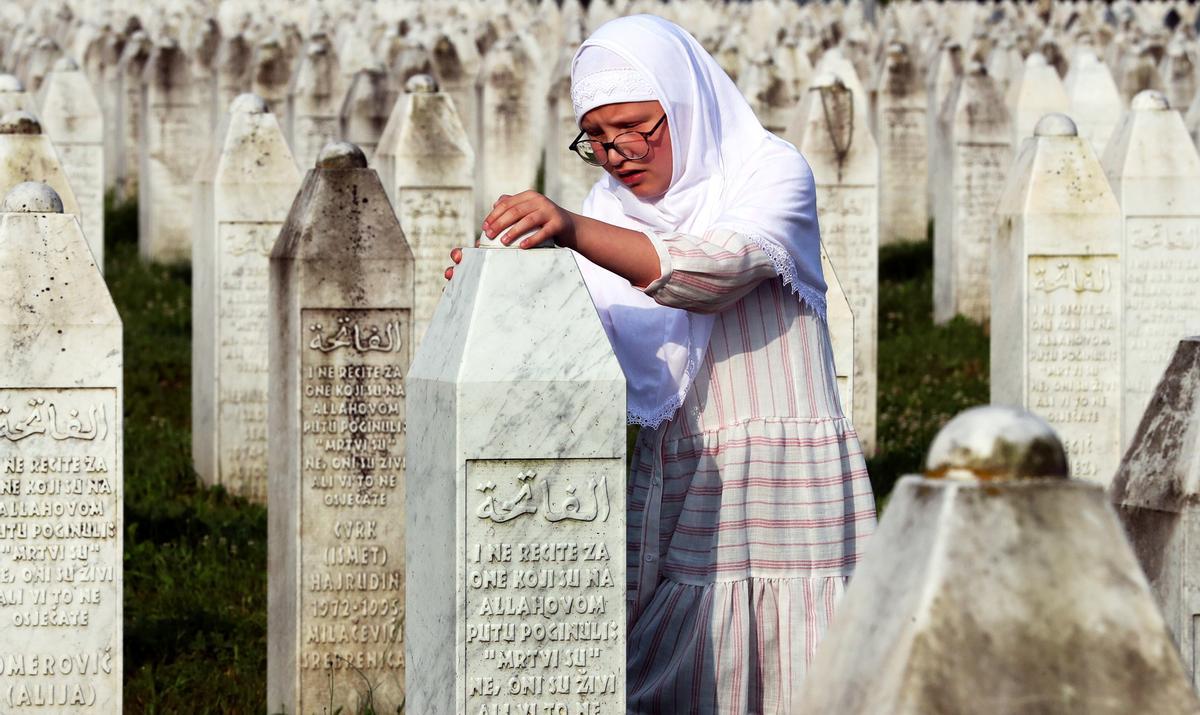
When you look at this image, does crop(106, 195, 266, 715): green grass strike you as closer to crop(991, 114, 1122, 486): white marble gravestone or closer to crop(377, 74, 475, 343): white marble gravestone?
crop(377, 74, 475, 343): white marble gravestone

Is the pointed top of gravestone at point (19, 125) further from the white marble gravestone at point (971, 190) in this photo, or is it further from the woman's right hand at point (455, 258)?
the white marble gravestone at point (971, 190)

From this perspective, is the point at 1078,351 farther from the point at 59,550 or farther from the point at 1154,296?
the point at 59,550

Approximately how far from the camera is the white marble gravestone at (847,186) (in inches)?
496

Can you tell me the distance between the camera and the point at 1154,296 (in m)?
11.6

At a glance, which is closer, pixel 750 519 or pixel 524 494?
pixel 524 494

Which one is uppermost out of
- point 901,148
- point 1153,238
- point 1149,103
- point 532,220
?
point 901,148

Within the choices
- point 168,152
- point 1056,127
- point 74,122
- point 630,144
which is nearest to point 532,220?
point 630,144

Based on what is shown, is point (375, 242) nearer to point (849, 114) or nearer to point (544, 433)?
point (544, 433)

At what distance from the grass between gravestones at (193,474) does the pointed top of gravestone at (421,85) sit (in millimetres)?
2217

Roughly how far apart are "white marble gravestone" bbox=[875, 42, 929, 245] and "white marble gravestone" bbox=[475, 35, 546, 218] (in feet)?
9.58

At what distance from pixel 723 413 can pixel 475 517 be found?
22.0 inches

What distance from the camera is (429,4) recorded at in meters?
28.8

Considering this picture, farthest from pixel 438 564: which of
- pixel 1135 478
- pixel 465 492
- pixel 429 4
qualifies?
pixel 429 4

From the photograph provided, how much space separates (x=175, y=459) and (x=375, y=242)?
4.93 meters
